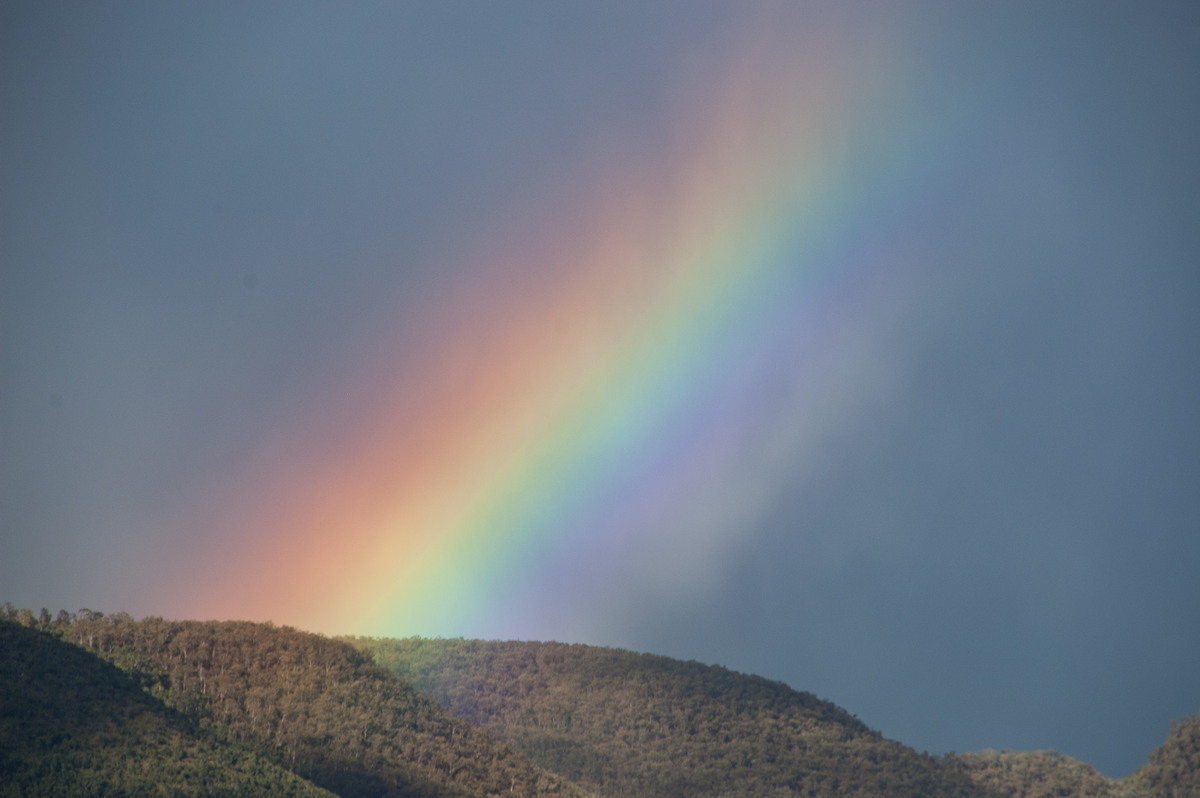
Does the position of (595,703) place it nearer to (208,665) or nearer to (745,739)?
(745,739)

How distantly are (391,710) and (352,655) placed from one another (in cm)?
664

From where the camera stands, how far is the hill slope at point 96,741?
193 ft

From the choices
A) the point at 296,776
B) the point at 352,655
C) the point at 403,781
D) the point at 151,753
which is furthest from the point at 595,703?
the point at 151,753

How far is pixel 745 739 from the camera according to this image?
108312 mm

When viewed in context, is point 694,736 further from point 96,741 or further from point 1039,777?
point 96,741

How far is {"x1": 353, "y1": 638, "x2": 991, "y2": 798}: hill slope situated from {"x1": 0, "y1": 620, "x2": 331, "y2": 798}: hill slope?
1430 inches

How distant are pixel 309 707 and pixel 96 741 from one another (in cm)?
1921

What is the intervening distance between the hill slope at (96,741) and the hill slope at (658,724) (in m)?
36.3

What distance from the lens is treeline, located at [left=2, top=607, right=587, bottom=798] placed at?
7300 cm

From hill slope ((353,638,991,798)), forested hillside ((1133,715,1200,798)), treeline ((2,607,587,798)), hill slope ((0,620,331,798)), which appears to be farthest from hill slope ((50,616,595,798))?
forested hillside ((1133,715,1200,798))

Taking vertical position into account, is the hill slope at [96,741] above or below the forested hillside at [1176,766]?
below

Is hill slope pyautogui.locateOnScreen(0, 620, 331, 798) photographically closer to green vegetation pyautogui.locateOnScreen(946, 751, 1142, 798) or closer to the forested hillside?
green vegetation pyautogui.locateOnScreen(946, 751, 1142, 798)

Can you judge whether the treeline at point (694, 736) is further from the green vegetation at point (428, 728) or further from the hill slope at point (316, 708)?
the hill slope at point (316, 708)

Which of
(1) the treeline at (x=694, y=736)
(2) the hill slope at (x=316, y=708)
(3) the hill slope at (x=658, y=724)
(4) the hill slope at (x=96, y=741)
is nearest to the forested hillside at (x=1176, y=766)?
(1) the treeline at (x=694, y=736)
